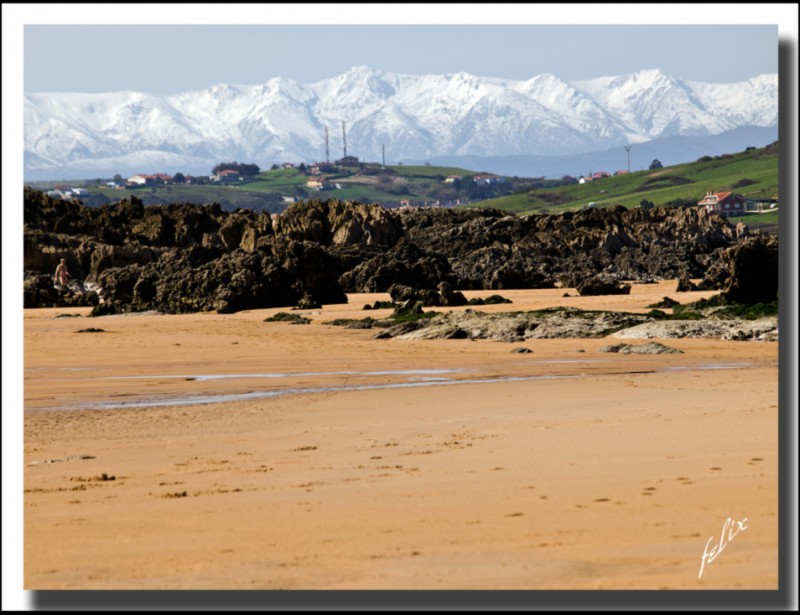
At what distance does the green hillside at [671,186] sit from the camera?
477 feet

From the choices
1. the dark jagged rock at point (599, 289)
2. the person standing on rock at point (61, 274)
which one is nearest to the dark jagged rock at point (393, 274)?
the dark jagged rock at point (599, 289)

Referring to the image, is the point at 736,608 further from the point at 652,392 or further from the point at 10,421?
the point at 652,392

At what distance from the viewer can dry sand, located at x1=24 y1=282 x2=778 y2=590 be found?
20.9 ft

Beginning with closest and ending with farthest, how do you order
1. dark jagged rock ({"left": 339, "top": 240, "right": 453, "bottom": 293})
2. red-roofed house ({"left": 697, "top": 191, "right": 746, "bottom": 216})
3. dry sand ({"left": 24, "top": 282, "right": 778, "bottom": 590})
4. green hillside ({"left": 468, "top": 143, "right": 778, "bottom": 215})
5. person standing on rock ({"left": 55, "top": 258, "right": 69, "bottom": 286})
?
1. dry sand ({"left": 24, "top": 282, "right": 778, "bottom": 590})
2. dark jagged rock ({"left": 339, "top": 240, "right": 453, "bottom": 293})
3. person standing on rock ({"left": 55, "top": 258, "right": 69, "bottom": 286})
4. red-roofed house ({"left": 697, "top": 191, "right": 746, "bottom": 216})
5. green hillside ({"left": 468, "top": 143, "right": 778, "bottom": 215})

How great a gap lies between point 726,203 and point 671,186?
1359 inches

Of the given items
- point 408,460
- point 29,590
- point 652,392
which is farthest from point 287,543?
point 652,392

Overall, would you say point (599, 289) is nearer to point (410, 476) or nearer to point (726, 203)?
point (410, 476)

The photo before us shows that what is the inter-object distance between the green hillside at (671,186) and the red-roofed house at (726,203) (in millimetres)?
3848

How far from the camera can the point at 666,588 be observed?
19.0ft

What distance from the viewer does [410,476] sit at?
372 inches

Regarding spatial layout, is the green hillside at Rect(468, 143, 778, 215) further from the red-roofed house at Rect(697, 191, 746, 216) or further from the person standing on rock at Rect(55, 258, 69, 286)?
the person standing on rock at Rect(55, 258, 69, 286)
